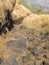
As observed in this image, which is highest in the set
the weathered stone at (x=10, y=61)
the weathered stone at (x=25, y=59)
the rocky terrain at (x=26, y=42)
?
the weathered stone at (x=10, y=61)

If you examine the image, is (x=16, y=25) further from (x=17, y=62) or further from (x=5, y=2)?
(x=17, y=62)

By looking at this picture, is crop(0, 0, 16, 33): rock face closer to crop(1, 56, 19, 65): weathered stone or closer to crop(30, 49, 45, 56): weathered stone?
crop(30, 49, 45, 56): weathered stone

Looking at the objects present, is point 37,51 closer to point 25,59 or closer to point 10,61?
point 25,59

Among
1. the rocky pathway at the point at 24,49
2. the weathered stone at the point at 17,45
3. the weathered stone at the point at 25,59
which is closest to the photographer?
the rocky pathway at the point at 24,49

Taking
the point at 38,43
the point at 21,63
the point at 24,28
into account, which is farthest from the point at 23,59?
the point at 24,28

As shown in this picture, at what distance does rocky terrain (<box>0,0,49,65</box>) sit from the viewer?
18047 mm

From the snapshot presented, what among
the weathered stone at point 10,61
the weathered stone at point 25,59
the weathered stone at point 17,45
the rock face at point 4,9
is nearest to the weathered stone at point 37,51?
the weathered stone at point 17,45

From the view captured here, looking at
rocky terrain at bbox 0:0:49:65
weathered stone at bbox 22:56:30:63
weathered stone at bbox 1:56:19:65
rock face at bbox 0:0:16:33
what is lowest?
rocky terrain at bbox 0:0:49:65

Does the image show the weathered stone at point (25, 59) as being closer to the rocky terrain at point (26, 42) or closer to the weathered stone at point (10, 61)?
the rocky terrain at point (26, 42)

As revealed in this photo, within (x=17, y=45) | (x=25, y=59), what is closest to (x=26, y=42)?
(x=17, y=45)

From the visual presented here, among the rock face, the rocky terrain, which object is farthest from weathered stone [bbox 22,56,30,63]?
the rock face

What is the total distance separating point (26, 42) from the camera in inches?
873

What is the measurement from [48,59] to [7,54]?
2988mm

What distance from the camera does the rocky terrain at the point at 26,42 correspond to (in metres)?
18.0
